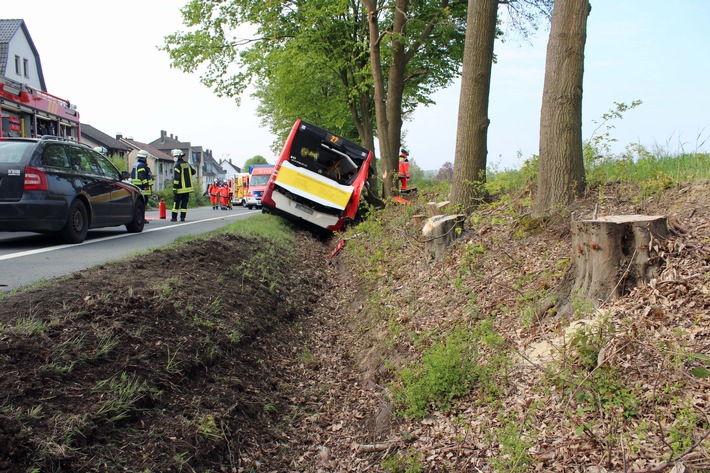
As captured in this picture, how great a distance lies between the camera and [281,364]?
5.79 m

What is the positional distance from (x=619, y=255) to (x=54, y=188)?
849cm

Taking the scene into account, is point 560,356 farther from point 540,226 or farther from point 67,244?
point 67,244

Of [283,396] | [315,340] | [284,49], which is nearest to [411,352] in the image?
[283,396]

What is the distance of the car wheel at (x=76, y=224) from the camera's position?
965cm

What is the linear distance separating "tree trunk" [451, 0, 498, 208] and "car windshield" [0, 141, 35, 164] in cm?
672

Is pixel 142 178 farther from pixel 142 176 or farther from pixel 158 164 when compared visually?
pixel 158 164

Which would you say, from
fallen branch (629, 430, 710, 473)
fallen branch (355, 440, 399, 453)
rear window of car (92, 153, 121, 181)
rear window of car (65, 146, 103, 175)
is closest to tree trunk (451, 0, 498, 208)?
fallen branch (355, 440, 399, 453)

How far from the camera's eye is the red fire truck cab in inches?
555

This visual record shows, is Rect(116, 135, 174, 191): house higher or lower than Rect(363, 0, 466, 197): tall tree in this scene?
lower

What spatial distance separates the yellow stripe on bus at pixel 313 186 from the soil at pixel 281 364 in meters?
6.79

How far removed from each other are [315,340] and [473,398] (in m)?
3.01

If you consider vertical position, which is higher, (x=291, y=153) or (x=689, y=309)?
(x=291, y=153)

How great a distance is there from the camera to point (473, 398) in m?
4.20

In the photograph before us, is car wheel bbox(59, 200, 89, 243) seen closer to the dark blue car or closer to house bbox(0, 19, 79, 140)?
the dark blue car
